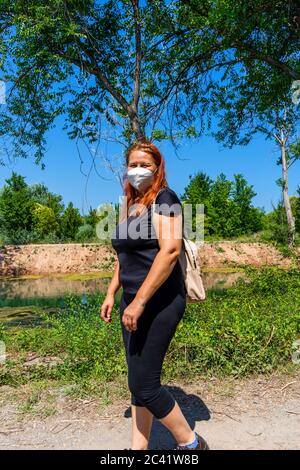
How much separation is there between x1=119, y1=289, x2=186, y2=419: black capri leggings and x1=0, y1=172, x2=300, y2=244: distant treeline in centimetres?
2120

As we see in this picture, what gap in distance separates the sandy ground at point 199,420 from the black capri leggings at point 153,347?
0.56 meters

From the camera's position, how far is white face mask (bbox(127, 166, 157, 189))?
241cm

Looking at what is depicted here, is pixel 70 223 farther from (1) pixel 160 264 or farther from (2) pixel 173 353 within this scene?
(1) pixel 160 264

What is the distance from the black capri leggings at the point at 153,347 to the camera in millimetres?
2266

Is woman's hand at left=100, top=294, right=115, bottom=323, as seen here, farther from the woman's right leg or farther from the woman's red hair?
the woman's red hair

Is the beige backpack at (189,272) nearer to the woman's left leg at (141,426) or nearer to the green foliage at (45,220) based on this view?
the woman's left leg at (141,426)

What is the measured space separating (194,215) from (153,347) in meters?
23.3

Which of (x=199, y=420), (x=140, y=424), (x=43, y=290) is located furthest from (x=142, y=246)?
(x=43, y=290)

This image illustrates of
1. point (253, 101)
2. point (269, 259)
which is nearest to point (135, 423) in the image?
point (253, 101)

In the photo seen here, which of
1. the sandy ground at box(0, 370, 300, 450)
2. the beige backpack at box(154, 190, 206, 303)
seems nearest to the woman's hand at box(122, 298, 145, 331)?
the beige backpack at box(154, 190, 206, 303)

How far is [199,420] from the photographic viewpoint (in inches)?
119

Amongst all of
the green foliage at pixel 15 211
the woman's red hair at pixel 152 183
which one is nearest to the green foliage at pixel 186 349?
the woman's red hair at pixel 152 183

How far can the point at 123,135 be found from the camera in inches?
332
